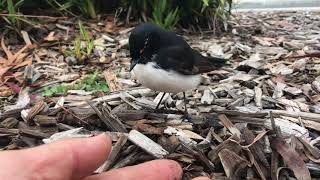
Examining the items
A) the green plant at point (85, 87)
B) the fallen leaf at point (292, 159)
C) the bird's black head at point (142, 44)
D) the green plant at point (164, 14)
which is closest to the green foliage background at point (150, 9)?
the green plant at point (164, 14)

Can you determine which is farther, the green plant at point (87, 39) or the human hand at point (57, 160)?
Result: the green plant at point (87, 39)

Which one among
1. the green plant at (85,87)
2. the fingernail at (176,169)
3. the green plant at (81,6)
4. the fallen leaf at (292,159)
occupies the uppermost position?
the green plant at (81,6)

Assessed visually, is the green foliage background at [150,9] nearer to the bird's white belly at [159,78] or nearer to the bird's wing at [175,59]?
the bird's wing at [175,59]

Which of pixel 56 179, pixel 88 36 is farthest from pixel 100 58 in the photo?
pixel 56 179

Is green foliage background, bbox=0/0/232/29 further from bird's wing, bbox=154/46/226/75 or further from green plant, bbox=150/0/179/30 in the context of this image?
bird's wing, bbox=154/46/226/75

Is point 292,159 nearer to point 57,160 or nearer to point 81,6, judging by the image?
point 57,160

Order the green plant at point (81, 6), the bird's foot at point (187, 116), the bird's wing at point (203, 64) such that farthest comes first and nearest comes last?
the green plant at point (81, 6) < the bird's wing at point (203, 64) < the bird's foot at point (187, 116)

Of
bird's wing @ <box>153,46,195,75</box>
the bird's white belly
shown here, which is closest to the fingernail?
the bird's white belly
